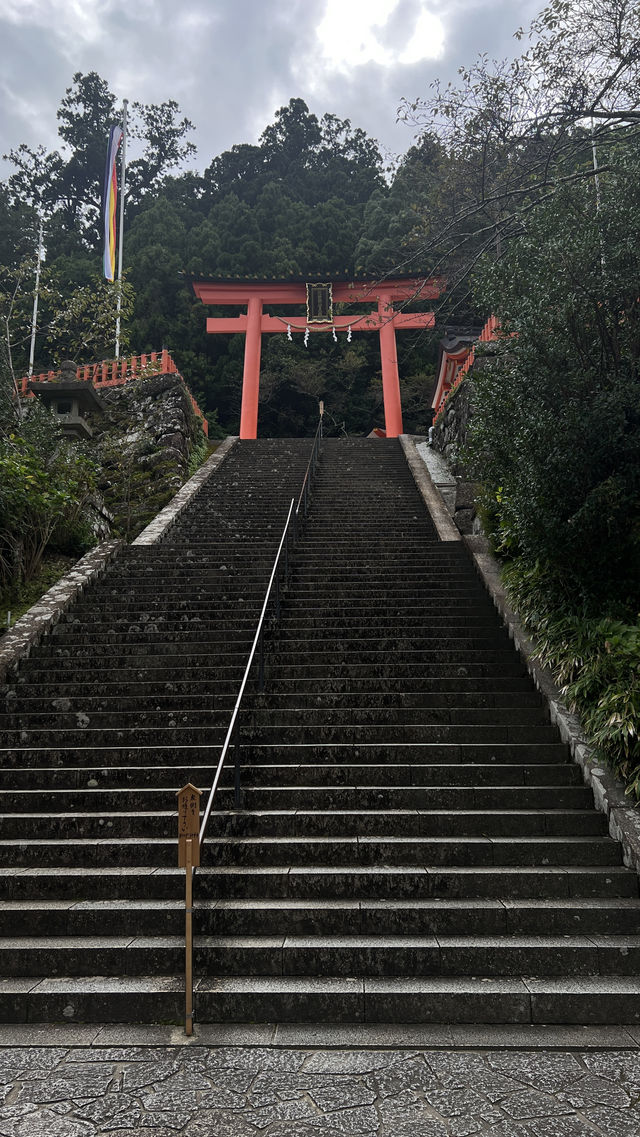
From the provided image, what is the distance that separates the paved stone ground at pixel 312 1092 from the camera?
2.46 meters

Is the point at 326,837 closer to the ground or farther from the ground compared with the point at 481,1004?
farther from the ground

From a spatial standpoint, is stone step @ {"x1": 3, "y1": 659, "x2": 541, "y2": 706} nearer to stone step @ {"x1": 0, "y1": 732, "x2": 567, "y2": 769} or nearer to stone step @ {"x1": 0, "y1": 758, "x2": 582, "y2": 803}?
stone step @ {"x1": 0, "y1": 732, "x2": 567, "y2": 769}

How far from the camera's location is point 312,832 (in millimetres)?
4289

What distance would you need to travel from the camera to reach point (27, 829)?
4.43 m

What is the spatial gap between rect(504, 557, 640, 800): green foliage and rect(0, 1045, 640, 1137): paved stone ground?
196 cm

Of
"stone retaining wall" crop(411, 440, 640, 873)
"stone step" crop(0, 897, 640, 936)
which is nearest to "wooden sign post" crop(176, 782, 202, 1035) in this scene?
"stone step" crop(0, 897, 640, 936)

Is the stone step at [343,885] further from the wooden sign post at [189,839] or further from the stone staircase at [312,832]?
the wooden sign post at [189,839]

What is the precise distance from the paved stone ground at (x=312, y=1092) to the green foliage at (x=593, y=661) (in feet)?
6.42

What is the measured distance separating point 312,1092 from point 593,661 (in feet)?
12.0

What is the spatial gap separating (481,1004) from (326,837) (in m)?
1.39

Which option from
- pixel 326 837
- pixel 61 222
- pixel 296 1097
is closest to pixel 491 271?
pixel 326 837

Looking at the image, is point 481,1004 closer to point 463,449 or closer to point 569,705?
point 569,705

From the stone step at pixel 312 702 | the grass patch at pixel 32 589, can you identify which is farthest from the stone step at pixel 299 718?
the grass patch at pixel 32 589

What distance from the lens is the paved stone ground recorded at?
2.46 m
